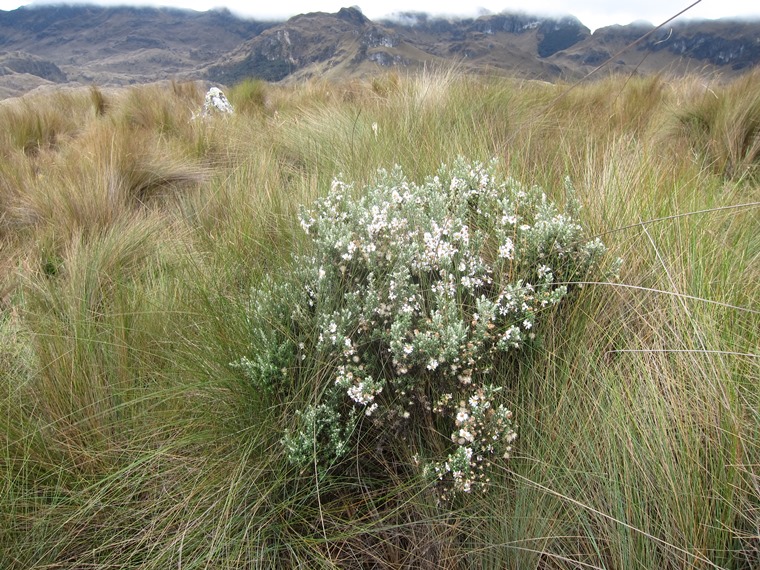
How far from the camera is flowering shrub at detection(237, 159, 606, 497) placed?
55.7 inches

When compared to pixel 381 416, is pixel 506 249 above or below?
above

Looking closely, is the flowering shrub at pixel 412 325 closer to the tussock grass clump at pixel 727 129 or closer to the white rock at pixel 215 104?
the tussock grass clump at pixel 727 129

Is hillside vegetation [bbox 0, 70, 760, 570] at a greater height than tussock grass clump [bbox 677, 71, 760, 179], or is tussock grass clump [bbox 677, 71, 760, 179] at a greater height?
tussock grass clump [bbox 677, 71, 760, 179]

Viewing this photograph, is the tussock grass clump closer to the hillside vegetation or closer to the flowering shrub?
the hillside vegetation

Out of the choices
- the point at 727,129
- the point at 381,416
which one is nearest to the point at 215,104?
the point at 727,129

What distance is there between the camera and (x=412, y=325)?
1.63m

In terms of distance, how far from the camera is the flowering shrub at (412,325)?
1415 mm

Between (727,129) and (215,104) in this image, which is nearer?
(727,129)

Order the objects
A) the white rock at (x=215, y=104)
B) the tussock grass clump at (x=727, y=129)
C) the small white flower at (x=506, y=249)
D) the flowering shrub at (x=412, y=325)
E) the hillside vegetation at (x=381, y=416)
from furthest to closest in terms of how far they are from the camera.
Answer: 1. the white rock at (x=215, y=104)
2. the tussock grass clump at (x=727, y=129)
3. the small white flower at (x=506, y=249)
4. the flowering shrub at (x=412, y=325)
5. the hillside vegetation at (x=381, y=416)

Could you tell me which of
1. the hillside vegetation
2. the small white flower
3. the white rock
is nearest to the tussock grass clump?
the hillside vegetation

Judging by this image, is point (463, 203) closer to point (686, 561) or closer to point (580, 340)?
point (580, 340)

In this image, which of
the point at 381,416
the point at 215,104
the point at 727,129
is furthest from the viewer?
the point at 215,104

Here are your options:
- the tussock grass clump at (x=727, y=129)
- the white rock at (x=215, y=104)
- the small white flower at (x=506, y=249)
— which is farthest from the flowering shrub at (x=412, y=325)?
the white rock at (x=215, y=104)

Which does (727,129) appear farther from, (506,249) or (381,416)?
(381,416)
